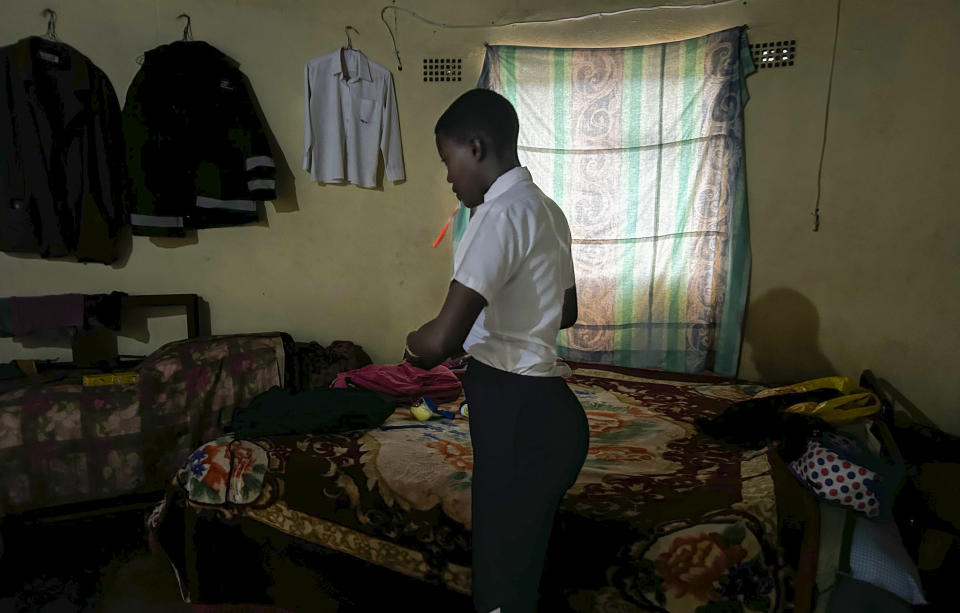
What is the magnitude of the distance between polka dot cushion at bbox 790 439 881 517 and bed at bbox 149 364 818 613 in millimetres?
60

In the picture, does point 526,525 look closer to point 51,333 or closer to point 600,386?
point 600,386

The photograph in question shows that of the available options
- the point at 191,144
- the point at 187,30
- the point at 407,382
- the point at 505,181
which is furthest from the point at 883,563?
the point at 187,30

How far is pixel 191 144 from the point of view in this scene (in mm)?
2898

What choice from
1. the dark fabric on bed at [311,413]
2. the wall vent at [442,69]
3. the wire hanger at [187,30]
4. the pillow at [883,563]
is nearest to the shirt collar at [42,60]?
the wire hanger at [187,30]

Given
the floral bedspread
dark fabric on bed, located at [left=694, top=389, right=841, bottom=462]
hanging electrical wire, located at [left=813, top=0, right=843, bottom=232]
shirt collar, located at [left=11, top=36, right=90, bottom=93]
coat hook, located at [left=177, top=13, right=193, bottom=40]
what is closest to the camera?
dark fabric on bed, located at [left=694, top=389, right=841, bottom=462]

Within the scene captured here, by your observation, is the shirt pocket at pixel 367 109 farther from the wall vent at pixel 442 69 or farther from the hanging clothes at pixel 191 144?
the hanging clothes at pixel 191 144

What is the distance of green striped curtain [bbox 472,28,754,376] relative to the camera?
2.72 metres

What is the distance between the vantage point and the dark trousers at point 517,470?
0.91m

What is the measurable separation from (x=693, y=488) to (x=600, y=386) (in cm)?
105

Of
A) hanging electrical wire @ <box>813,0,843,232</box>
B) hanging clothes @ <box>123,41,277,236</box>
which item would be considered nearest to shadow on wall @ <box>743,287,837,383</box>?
hanging electrical wire @ <box>813,0,843,232</box>

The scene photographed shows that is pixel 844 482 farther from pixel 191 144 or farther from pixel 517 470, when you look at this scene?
pixel 191 144

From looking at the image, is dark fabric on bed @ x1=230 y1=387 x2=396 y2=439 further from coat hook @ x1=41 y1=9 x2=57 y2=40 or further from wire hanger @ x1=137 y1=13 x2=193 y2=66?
coat hook @ x1=41 y1=9 x2=57 y2=40

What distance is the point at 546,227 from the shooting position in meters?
0.94

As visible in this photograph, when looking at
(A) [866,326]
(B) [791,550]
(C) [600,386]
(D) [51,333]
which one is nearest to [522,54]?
(C) [600,386]
